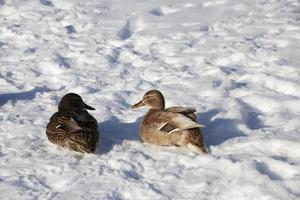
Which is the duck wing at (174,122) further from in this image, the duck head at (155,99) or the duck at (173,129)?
the duck head at (155,99)

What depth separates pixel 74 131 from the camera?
235 inches

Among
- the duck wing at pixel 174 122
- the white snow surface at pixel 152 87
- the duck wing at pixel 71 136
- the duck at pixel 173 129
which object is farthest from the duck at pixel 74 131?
the duck wing at pixel 174 122

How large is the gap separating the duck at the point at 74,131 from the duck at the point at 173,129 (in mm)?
595

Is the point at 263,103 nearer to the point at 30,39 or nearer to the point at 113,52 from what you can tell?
the point at 113,52

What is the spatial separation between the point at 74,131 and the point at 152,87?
2.26 m

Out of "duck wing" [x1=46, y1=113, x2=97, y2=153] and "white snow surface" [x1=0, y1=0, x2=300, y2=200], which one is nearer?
A: "white snow surface" [x1=0, y1=0, x2=300, y2=200]

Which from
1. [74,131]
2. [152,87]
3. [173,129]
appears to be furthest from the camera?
[152,87]

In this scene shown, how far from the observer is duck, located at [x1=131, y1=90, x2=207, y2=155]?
5.95 meters

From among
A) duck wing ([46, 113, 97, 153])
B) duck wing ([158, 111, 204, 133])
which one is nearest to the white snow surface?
duck wing ([46, 113, 97, 153])

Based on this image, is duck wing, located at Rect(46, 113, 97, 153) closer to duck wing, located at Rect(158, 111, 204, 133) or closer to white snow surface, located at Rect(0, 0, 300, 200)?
white snow surface, located at Rect(0, 0, 300, 200)

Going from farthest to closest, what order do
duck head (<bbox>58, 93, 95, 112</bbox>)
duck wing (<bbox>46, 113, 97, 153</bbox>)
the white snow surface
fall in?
duck head (<bbox>58, 93, 95, 112</bbox>) < duck wing (<bbox>46, 113, 97, 153</bbox>) < the white snow surface

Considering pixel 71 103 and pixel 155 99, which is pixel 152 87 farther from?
pixel 71 103

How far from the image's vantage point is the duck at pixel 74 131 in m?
5.93

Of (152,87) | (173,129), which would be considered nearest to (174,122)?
(173,129)
